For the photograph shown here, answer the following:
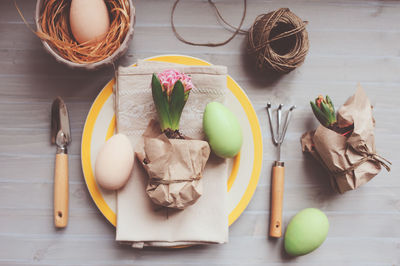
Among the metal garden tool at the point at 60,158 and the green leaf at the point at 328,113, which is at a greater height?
the green leaf at the point at 328,113

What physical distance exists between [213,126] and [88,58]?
0.29 m

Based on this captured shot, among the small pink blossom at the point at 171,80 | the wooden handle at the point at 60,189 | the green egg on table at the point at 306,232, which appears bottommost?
the green egg on table at the point at 306,232

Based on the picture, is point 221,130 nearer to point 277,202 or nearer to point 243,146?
point 243,146

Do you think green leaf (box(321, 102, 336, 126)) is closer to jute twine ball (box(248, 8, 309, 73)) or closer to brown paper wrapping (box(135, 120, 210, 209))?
jute twine ball (box(248, 8, 309, 73))

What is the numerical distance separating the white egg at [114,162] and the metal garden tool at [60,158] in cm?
10

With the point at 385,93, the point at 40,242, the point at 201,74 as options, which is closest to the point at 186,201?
the point at 201,74

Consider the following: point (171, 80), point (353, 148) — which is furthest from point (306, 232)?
point (171, 80)

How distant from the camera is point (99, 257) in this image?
773 millimetres

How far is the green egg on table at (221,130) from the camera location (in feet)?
2.20

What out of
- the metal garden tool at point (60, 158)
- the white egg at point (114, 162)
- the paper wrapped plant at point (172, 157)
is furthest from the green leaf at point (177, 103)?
the metal garden tool at point (60, 158)

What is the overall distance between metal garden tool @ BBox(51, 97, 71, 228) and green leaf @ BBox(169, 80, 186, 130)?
24cm

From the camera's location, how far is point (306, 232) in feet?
2.41

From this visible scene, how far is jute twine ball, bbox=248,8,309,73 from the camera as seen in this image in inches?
27.8

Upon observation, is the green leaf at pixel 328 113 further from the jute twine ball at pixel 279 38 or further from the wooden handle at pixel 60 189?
the wooden handle at pixel 60 189
